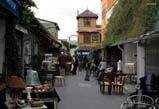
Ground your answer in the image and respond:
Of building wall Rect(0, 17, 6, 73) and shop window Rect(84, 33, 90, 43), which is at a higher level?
shop window Rect(84, 33, 90, 43)

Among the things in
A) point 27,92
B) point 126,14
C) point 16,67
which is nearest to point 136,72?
point 126,14

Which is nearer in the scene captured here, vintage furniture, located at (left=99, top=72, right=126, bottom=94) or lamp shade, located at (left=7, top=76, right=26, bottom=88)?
lamp shade, located at (left=7, top=76, right=26, bottom=88)

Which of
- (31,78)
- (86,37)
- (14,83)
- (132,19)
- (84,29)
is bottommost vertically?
(31,78)

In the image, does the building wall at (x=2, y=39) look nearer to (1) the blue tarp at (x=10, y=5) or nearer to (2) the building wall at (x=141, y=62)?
(1) the blue tarp at (x=10, y=5)

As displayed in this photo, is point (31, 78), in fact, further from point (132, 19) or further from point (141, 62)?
Answer: point (132, 19)

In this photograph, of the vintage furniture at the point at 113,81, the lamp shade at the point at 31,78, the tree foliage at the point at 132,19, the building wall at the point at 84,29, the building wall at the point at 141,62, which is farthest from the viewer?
the building wall at the point at 84,29

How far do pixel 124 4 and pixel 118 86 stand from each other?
10.3m

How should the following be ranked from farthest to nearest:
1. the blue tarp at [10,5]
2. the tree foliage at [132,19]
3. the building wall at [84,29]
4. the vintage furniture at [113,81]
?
the building wall at [84,29] < the tree foliage at [132,19] < the vintage furniture at [113,81] < the blue tarp at [10,5]

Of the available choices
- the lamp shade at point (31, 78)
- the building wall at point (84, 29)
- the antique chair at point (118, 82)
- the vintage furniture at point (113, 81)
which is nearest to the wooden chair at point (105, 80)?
the vintage furniture at point (113, 81)

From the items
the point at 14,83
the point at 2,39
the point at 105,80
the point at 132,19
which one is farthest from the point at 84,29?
the point at 14,83

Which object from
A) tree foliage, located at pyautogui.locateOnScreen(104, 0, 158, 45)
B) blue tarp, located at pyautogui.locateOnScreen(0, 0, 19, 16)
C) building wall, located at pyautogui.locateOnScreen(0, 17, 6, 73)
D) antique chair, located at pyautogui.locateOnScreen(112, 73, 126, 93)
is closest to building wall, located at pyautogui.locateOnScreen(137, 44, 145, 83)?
tree foliage, located at pyautogui.locateOnScreen(104, 0, 158, 45)

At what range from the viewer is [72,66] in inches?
1737

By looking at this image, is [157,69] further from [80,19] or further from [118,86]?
[80,19]

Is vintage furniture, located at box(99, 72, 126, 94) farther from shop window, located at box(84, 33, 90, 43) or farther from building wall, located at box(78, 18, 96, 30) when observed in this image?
building wall, located at box(78, 18, 96, 30)
